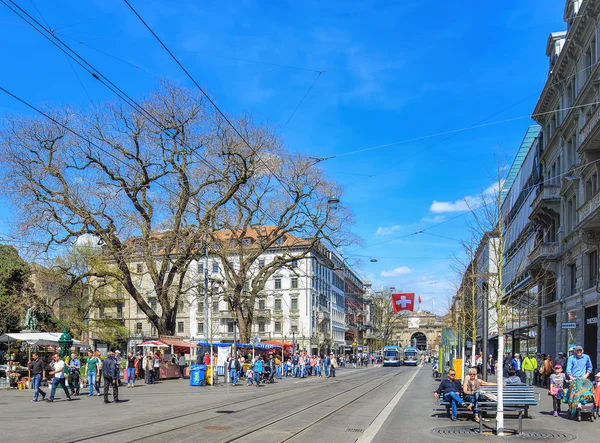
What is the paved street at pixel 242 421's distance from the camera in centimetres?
1216

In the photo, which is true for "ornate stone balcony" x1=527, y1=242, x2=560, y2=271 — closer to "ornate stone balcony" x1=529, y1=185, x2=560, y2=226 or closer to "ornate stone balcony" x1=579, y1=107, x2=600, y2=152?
"ornate stone balcony" x1=529, y1=185, x2=560, y2=226

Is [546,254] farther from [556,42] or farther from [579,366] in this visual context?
[579,366]

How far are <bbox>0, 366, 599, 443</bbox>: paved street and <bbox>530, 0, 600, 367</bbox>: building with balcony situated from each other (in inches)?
393

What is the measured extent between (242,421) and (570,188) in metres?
24.8

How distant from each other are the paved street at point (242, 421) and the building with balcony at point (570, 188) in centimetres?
997

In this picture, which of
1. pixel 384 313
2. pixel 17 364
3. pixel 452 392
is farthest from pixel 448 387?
pixel 384 313

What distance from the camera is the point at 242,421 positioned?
48.5 ft

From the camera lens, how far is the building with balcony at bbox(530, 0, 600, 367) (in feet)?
92.9

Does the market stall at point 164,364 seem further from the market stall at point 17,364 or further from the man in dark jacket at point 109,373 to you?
the man in dark jacket at point 109,373

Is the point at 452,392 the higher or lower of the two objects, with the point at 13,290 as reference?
lower

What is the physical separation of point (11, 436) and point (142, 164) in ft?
78.8

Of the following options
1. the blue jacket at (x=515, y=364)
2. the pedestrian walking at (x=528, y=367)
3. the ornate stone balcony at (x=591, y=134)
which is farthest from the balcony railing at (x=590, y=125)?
the blue jacket at (x=515, y=364)

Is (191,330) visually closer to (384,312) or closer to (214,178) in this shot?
(384,312)

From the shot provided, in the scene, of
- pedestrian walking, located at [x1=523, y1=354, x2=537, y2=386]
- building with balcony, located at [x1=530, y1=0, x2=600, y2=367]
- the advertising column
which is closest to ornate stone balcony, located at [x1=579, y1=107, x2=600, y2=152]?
building with balcony, located at [x1=530, y1=0, x2=600, y2=367]
